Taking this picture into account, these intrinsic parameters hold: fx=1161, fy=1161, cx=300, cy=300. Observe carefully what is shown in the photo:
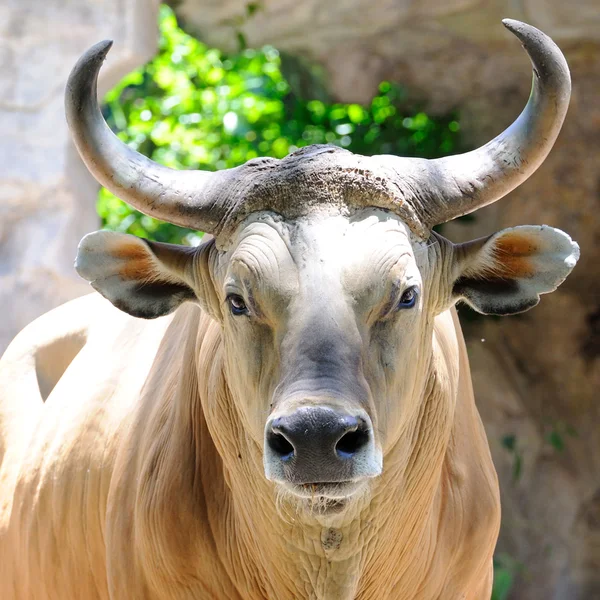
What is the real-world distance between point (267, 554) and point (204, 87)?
6.09 metres

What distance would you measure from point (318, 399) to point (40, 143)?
4707 mm

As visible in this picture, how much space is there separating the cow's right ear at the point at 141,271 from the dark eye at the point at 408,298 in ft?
2.20

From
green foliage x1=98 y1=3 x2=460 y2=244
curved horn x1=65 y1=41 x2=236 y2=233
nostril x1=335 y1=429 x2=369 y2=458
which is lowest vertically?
green foliage x1=98 y1=3 x2=460 y2=244

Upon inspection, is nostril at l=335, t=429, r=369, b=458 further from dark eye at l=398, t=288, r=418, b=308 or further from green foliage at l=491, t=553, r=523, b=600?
green foliage at l=491, t=553, r=523, b=600

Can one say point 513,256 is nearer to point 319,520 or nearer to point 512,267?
point 512,267

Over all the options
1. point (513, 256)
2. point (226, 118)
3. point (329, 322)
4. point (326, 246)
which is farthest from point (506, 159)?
point (226, 118)

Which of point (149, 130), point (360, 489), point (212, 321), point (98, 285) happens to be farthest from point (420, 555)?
point (149, 130)

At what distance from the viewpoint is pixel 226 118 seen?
8.78 m

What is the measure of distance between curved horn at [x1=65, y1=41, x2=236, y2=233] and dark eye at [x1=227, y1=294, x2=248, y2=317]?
251 mm

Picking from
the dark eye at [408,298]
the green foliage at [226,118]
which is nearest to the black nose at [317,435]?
the dark eye at [408,298]

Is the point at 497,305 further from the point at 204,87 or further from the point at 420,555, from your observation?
the point at 204,87

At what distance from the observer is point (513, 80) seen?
797cm

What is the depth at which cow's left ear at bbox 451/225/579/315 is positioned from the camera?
343 cm

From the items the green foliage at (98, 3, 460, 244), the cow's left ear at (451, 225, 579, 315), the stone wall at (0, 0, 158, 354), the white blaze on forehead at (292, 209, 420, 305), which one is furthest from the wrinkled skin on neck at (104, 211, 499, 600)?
the green foliage at (98, 3, 460, 244)
